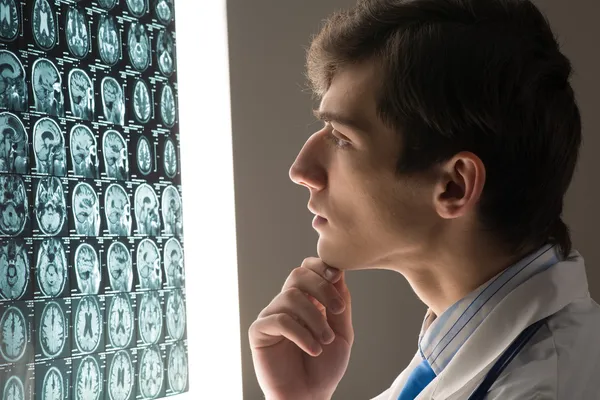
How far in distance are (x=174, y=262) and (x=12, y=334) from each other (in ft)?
1.71

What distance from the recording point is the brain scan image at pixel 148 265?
68.4 inches

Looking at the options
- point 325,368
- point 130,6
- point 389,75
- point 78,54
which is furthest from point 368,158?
point 130,6

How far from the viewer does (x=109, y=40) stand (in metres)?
1.71

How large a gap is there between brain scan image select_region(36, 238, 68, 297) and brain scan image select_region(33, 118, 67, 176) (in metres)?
0.15

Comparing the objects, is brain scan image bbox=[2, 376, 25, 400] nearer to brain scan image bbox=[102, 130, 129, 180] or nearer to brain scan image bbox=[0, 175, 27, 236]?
brain scan image bbox=[0, 175, 27, 236]

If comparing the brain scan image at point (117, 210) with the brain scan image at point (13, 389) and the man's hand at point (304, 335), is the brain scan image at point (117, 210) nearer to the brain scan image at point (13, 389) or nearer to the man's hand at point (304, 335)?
the brain scan image at point (13, 389)

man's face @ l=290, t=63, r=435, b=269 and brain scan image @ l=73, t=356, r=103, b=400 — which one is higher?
man's face @ l=290, t=63, r=435, b=269

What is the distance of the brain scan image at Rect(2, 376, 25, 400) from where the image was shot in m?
1.37

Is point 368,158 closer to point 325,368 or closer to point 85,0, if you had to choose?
point 325,368

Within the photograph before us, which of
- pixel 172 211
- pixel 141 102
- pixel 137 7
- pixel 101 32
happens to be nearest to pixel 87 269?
pixel 172 211

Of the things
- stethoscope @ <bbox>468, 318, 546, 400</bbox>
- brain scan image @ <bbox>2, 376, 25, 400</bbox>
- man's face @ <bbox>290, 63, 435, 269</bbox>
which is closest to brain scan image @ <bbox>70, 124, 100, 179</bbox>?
brain scan image @ <bbox>2, 376, 25, 400</bbox>

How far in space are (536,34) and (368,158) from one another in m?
0.29

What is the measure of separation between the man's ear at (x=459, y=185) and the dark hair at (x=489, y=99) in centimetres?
2

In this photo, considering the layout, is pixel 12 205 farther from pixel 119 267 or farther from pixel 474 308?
pixel 474 308
